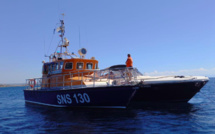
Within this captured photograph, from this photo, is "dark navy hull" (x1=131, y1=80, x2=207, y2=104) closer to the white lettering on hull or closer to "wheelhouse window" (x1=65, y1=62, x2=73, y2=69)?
the white lettering on hull

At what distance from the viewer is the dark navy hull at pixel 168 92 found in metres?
12.7

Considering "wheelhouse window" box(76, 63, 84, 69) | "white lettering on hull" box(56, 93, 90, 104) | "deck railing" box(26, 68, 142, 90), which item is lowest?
"white lettering on hull" box(56, 93, 90, 104)

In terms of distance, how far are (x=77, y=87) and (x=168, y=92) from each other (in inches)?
259

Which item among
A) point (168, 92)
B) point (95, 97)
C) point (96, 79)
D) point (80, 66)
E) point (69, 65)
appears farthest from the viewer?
point (168, 92)

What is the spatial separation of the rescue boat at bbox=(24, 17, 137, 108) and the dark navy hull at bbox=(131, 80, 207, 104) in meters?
3.16

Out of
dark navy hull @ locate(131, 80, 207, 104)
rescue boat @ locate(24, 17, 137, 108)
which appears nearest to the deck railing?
rescue boat @ locate(24, 17, 137, 108)

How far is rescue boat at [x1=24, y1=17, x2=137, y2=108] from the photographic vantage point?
9.96m

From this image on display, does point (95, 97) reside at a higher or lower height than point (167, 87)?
lower

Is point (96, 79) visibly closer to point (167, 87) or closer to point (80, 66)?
point (80, 66)

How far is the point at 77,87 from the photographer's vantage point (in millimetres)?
10984

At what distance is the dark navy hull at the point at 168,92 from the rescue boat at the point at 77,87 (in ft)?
10.4

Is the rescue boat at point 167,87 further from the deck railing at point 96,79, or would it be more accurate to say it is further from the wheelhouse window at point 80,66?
the wheelhouse window at point 80,66

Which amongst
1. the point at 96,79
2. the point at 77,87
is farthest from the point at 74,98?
the point at 96,79

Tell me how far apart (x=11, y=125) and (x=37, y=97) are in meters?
5.91
